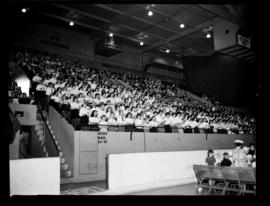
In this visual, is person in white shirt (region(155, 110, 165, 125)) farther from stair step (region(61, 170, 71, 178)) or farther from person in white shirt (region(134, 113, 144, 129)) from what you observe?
→ stair step (region(61, 170, 71, 178))

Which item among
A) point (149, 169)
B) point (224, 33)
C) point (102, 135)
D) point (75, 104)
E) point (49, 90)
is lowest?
point (149, 169)

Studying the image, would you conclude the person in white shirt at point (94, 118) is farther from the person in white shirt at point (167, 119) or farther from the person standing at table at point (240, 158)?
the person standing at table at point (240, 158)

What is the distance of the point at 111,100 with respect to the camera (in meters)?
10.3

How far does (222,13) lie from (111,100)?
4.70 meters

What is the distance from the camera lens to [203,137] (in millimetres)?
11414

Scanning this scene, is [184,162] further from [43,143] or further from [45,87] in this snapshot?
[45,87]

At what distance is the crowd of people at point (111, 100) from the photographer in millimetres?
8531

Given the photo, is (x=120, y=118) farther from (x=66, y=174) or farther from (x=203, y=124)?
(x=203, y=124)

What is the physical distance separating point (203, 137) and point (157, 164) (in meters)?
4.37

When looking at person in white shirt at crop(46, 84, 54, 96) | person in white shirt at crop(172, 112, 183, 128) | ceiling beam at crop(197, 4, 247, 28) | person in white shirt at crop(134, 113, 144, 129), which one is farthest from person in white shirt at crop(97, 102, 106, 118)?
ceiling beam at crop(197, 4, 247, 28)

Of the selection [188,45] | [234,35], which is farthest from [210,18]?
[188,45]

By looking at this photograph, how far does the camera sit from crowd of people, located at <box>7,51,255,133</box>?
8531mm

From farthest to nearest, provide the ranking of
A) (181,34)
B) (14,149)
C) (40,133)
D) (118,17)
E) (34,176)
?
(181,34)
(118,17)
(40,133)
(14,149)
(34,176)

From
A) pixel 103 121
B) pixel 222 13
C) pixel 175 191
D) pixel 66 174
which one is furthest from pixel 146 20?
pixel 175 191
